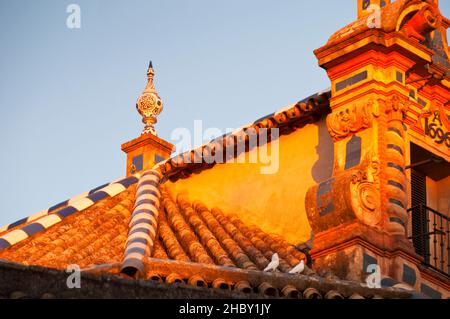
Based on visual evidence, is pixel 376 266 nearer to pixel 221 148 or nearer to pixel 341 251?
pixel 341 251

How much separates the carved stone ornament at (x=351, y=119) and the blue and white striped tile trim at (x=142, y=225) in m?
2.97

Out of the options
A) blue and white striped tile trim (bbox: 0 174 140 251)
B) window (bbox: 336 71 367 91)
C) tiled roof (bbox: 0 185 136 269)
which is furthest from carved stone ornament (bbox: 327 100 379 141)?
blue and white striped tile trim (bbox: 0 174 140 251)

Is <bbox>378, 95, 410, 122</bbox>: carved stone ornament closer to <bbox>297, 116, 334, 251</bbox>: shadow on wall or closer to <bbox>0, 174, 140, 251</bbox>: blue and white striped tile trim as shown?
<bbox>297, 116, 334, 251</bbox>: shadow on wall

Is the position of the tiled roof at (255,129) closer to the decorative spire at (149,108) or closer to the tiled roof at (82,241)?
the tiled roof at (82,241)

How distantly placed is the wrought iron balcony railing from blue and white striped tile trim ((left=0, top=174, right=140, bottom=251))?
5.07 metres

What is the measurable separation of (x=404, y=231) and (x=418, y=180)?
2.45 meters

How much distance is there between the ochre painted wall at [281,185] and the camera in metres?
21.0

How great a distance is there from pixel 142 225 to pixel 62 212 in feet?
6.88

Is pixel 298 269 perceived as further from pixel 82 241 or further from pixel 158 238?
pixel 82 241

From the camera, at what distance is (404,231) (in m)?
19.1

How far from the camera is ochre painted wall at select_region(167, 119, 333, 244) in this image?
826 inches

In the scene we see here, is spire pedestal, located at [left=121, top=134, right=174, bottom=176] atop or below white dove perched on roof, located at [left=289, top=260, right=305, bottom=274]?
atop

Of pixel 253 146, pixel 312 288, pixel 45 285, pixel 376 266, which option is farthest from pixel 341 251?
pixel 45 285

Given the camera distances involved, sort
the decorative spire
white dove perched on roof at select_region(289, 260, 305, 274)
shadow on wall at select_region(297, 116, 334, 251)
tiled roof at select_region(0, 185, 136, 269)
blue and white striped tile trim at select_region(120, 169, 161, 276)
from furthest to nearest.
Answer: the decorative spire → shadow on wall at select_region(297, 116, 334, 251) → tiled roof at select_region(0, 185, 136, 269) → white dove perched on roof at select_region(289, 260, 305, 274) → blue and white striped tile trim at select_region(120, 169, 161, 276)
